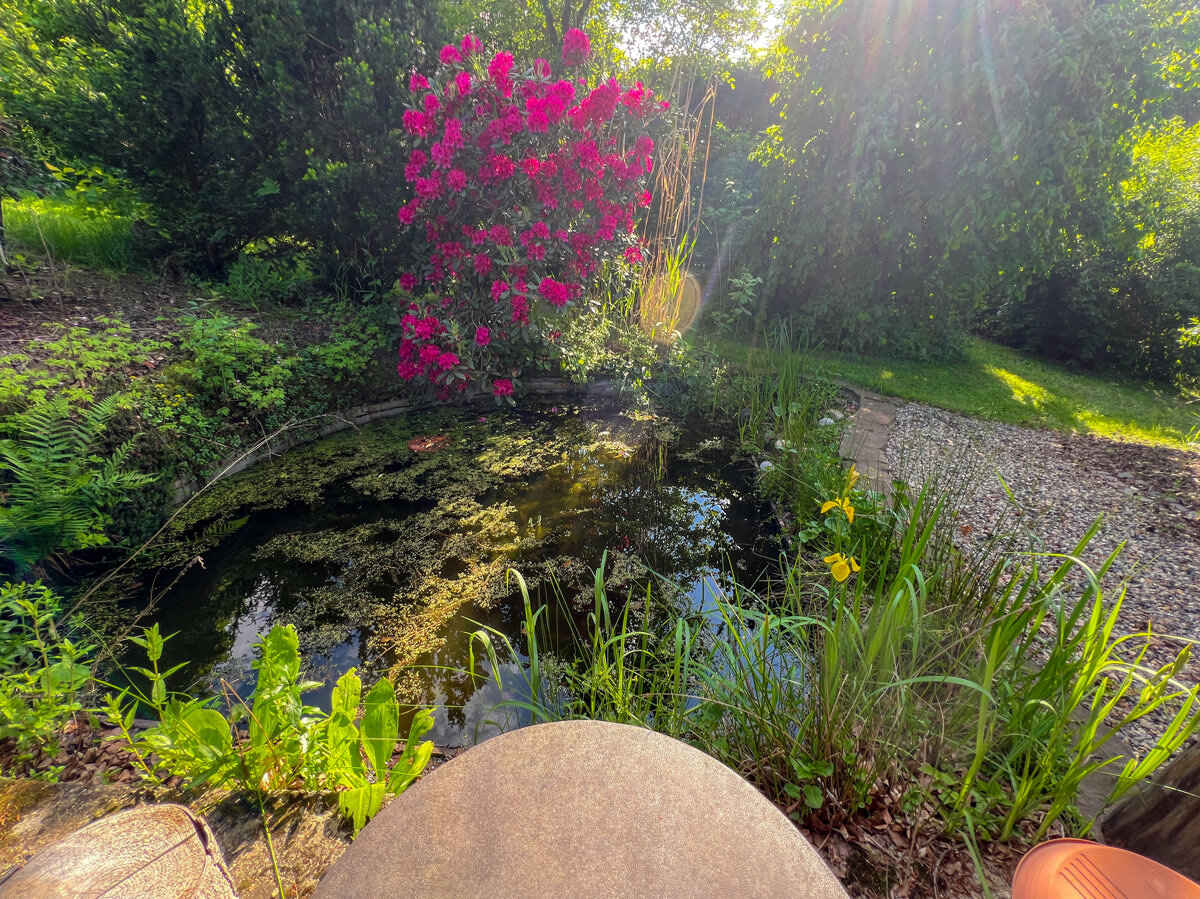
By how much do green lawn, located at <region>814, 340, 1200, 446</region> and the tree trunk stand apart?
332 centimetres

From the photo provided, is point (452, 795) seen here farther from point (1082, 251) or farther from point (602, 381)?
point (1082, 251)

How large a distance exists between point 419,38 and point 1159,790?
531 centimetres

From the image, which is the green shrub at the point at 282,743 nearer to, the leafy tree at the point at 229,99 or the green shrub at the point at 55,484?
the green shrub at the point at 55,484

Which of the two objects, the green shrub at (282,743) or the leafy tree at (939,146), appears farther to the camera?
the leafy tree at (939,146)

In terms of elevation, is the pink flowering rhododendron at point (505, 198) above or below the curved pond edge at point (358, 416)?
above

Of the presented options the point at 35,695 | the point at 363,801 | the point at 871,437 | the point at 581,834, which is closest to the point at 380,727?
the point at 363,801

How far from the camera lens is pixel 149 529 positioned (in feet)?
6.87

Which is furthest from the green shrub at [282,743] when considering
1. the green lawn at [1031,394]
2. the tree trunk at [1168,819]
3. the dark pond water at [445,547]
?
the green lawn at [1031,394]

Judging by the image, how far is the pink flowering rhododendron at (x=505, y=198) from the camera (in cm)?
303

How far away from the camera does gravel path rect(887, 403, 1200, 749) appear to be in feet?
5.96

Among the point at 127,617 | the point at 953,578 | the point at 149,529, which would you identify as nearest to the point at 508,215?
the point at 149,529

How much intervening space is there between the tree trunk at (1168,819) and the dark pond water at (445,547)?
3.63ft

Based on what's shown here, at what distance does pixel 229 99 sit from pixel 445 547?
→ 3785mm

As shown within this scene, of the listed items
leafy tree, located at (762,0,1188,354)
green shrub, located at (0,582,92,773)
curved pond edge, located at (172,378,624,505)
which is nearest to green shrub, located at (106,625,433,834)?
green shrub, located at (0,582,92,773)
